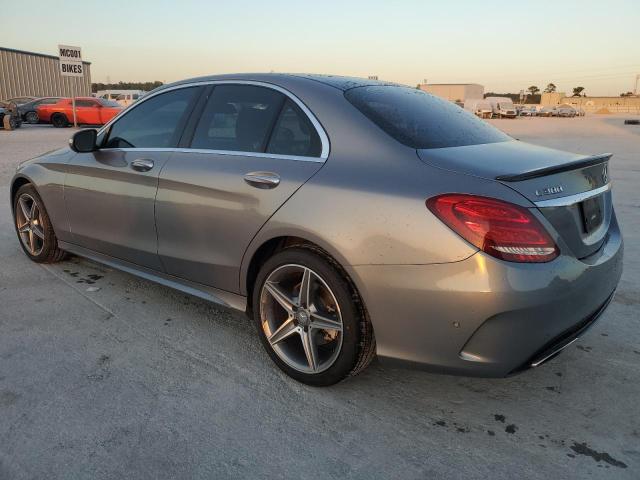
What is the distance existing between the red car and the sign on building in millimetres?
5167

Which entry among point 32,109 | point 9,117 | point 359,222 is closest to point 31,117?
point 32,109

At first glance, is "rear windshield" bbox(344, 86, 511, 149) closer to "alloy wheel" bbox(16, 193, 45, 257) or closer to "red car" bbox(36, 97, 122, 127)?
"alloy wheel" bbox(16, 193, 45, 257)

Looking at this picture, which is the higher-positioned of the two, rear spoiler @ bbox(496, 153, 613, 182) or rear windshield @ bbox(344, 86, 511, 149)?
rear windshield @ bbox(344, 86, 511, 149)

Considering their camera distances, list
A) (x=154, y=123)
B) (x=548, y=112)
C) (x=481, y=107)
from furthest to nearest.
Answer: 1. (x=548, y=112)
2. (x=481, y=107)
3. (x=154, y=123)

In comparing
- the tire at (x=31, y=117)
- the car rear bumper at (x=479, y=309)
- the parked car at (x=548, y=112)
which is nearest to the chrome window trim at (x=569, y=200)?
the car rear bumper at (x=479, y=309)

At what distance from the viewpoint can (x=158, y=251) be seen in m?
3.51

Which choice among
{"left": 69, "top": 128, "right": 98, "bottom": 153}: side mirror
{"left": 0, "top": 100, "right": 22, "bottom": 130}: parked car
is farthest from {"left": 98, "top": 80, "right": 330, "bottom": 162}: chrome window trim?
{"left": 0, "top": 100, "right": 22, "bottom": 130}: parked car

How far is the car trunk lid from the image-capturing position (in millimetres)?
2285

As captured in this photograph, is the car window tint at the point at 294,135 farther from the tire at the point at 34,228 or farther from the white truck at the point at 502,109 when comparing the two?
the white truck at the point at 502,109

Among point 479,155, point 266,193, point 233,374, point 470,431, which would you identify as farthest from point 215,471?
point 479,155

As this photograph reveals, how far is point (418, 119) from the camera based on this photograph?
292 centimetres

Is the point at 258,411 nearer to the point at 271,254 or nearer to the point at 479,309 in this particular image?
the point at 271,254

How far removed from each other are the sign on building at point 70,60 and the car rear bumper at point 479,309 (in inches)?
734

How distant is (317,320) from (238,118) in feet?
4.39
